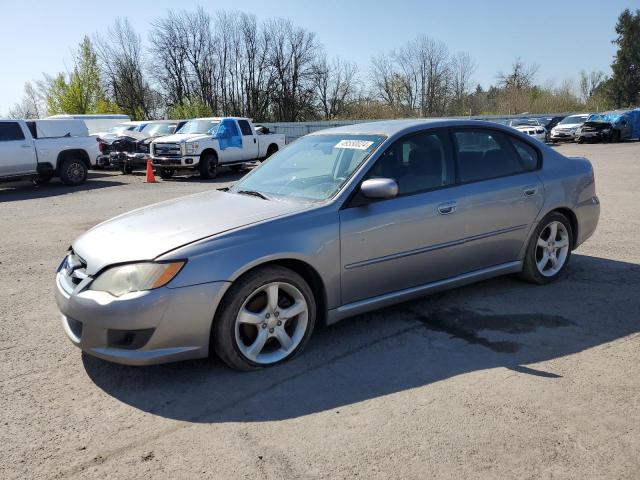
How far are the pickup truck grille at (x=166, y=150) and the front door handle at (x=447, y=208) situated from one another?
13858 millimetres

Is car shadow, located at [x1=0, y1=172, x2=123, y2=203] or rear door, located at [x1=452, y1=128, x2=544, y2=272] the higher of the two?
rear door, located at [x1=452, y1=128, x2=544, y2=272]

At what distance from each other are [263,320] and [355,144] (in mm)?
1680

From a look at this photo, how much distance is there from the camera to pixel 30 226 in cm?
946

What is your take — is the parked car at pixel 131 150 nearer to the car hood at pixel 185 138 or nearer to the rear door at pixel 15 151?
the car hood at pixel 185 138

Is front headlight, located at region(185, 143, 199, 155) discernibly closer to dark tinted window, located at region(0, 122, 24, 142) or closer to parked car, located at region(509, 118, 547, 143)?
dark tinted window, located at region(0, 122, 24, 142)

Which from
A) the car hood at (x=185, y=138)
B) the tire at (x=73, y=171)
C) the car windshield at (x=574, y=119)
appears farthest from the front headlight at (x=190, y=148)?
the car windshield at (x=574, y=119)

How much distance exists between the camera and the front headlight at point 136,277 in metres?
3.23

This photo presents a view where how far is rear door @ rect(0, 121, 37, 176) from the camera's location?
1443 cm

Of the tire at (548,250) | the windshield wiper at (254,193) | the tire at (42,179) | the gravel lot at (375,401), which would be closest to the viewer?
the gravel lot at (375,401)

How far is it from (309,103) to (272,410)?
56.5m

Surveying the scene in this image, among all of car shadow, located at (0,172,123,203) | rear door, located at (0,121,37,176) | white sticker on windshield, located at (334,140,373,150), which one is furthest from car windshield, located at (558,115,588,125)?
white sticker on windshield, located at (334,140,373,150)

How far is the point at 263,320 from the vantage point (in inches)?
140

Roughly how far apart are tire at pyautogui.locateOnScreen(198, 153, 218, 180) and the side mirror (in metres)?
14.0

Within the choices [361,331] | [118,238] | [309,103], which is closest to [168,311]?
[118,238]
